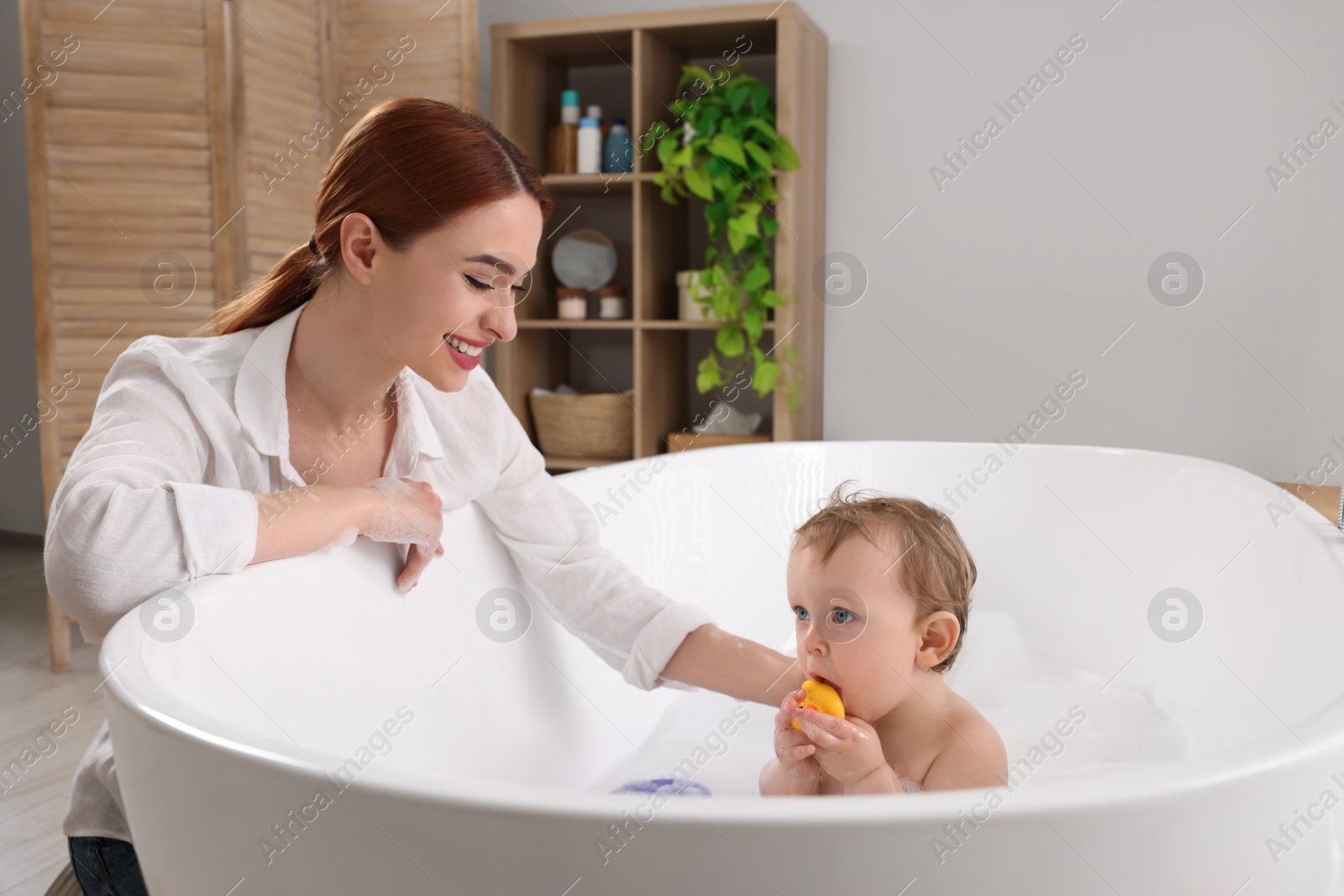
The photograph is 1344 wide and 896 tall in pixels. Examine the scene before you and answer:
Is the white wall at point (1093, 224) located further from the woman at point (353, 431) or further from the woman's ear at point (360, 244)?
the woman's ear at point (360, 244)

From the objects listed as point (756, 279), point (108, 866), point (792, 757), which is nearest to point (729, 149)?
point (756, 279)

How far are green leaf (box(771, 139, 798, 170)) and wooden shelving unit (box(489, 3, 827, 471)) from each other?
0.15 ft

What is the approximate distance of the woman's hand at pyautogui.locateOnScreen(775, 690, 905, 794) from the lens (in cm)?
87

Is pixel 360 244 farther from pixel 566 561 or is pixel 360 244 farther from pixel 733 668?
pixel 733 668

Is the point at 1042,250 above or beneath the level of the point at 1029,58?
beneath

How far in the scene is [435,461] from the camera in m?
1.25

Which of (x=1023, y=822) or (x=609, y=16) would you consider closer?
(x=1023, y=822)

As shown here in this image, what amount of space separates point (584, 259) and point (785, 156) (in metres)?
0.69

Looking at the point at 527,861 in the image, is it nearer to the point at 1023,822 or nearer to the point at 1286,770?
the point at 1023,822

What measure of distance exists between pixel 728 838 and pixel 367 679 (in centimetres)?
68

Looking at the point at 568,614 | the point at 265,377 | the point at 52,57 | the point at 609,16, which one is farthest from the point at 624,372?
the point at 265,377

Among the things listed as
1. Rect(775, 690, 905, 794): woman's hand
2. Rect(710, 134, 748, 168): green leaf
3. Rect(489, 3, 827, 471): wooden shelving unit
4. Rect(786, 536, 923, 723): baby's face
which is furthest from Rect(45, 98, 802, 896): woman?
Rect(489, 3, 827, 471): wooden shelving unit

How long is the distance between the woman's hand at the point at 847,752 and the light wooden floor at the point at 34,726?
127cm

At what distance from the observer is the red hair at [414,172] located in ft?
3.53
